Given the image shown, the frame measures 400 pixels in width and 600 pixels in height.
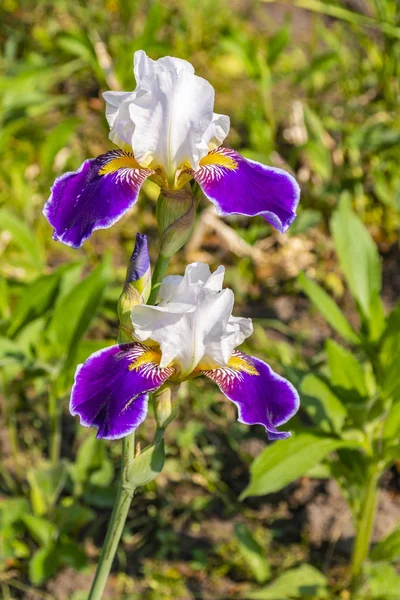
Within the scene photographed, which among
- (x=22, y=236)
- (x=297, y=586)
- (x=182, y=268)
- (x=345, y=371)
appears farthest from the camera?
(x=182, y=268)

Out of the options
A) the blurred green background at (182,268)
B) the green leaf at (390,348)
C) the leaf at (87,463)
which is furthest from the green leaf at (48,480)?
the green leaf at (390,348)

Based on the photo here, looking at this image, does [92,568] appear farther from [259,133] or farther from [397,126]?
[397,126]

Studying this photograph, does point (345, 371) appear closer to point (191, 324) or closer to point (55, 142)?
point (191, 324)

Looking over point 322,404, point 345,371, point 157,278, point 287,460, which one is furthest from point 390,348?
point 157,278

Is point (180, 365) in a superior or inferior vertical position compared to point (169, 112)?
inferior

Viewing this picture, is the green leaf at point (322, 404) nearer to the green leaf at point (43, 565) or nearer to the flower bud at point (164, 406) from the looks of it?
the flower bud at point (164, 406)

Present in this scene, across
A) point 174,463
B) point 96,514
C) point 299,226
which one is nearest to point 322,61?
point 299,226

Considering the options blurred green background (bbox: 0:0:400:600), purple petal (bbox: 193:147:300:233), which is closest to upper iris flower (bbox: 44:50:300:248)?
purple petal (bbox: 193:147:300:233)
